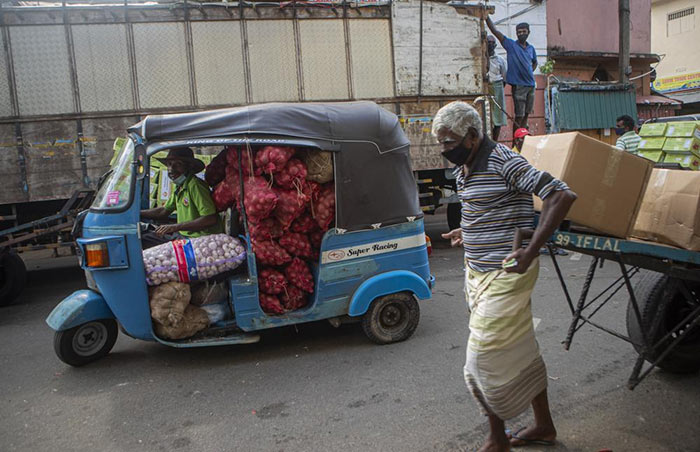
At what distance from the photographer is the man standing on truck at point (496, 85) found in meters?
9.54

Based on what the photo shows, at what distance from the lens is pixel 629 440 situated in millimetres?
2947

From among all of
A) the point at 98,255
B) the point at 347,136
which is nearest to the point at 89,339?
the point at 98,255

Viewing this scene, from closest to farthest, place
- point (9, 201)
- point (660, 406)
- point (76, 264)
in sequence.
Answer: point (660, 406) < point (9, 201) < point (76, 264)

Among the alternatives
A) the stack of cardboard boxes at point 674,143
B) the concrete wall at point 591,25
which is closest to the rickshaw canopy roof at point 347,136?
the stack of cardboard boxes at point 674,143

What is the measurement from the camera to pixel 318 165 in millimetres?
4383

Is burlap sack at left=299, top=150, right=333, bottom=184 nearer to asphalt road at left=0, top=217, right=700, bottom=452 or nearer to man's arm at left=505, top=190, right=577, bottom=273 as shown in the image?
asphalt road at left=0, top=217, right=700, bottom=452

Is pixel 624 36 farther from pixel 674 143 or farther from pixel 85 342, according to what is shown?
pixel 85 342

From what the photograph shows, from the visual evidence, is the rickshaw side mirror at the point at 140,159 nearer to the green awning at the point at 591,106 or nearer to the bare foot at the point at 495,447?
the bare foot at the point at 495,447

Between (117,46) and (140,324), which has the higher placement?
(117,46)

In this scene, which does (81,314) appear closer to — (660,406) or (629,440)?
(629,440)

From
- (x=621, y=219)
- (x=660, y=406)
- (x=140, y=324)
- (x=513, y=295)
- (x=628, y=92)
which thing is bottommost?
(x=660, y=406)

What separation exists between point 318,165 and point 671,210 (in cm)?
255

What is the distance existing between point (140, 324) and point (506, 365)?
2827mm

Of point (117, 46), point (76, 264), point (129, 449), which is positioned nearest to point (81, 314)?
point (129, 449)
